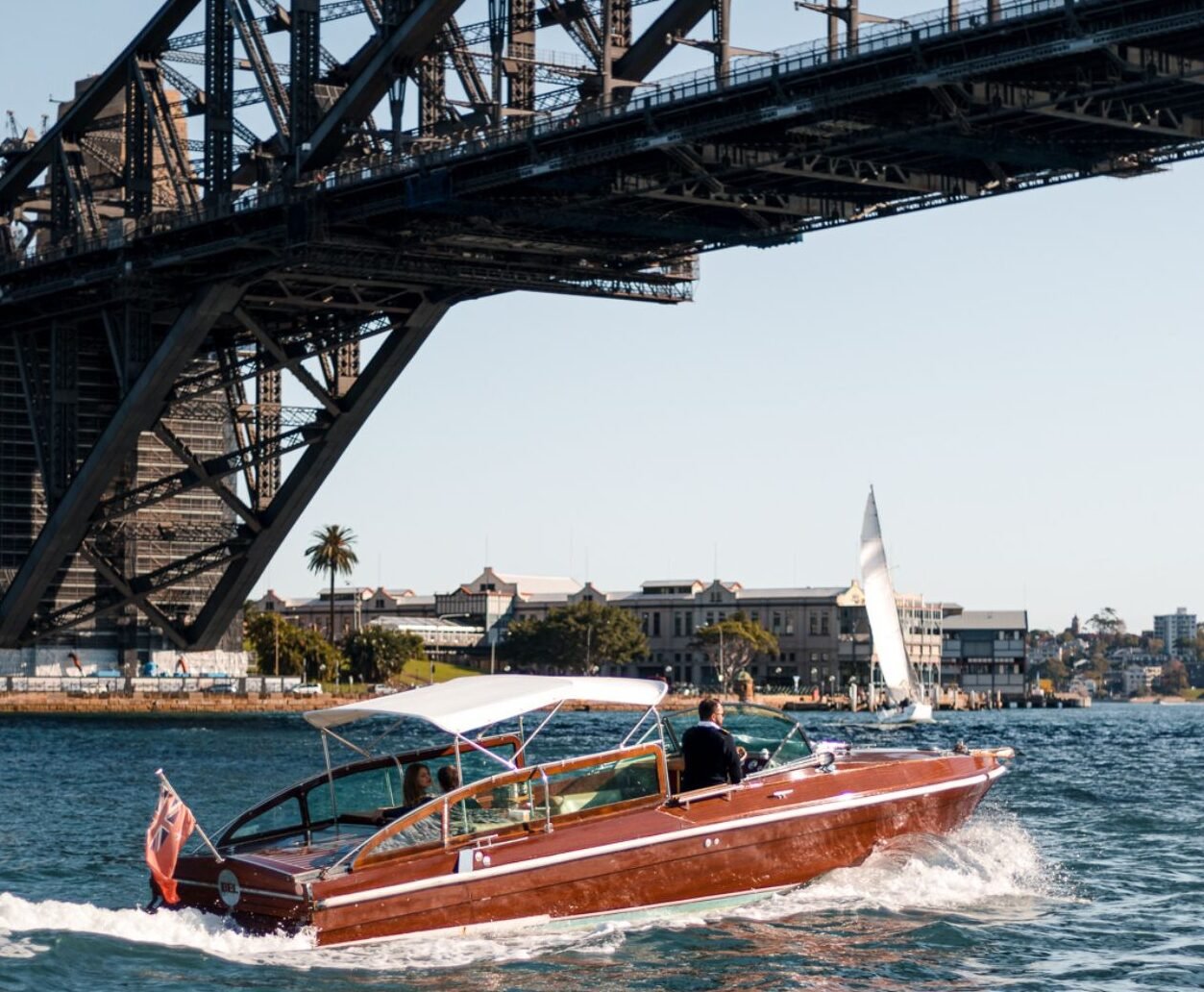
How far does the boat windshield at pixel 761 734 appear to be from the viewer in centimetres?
2198

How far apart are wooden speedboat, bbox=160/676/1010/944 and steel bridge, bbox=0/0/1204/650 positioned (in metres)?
23.5

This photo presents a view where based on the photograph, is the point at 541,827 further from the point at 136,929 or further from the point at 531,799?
the point at 136,929

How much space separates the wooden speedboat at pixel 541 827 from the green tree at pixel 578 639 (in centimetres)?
15773

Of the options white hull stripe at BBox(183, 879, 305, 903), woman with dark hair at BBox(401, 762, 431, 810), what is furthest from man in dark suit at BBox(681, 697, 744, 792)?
white hull stripe at BBox(183, 879, 305, 903)

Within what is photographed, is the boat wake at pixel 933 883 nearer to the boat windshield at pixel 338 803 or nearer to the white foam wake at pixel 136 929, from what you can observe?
the boat windshield at pixel 338 803

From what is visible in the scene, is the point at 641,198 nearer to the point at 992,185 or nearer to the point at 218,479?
the point at 992,185

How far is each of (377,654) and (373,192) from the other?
319 feet

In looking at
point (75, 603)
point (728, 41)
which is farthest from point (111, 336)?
point (728, 41)

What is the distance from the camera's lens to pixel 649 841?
66.5 feet

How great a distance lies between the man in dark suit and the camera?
69.4ft

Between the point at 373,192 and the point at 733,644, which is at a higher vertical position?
the point at 373,192

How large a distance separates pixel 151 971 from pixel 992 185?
39.5m

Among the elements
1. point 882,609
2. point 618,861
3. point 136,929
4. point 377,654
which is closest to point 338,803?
point 136,929

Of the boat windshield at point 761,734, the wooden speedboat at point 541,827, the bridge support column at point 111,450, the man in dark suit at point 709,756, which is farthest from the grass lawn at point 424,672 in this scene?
the man in dark suit at point 709,756
